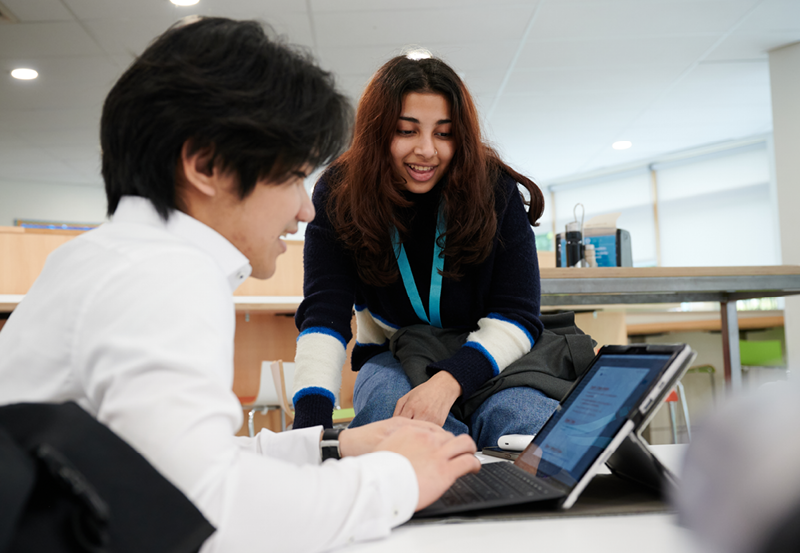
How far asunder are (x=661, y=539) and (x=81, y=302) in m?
0.49

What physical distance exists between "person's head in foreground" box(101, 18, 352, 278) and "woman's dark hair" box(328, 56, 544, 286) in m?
0.62

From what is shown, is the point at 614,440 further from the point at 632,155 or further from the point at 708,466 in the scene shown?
the point at 632,155

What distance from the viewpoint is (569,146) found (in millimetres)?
6605

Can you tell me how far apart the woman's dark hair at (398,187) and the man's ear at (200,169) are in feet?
2.18

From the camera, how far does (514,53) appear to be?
176 inches

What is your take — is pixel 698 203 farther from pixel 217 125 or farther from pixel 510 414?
pixel 217 125

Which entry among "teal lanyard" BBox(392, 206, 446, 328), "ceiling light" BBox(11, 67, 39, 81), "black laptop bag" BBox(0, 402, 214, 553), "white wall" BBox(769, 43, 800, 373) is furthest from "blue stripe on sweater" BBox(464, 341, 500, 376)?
"ceiling light" BBox(11, 67, 39, 81)

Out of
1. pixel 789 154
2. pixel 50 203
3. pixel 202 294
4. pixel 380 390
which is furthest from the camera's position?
pixel 50 203

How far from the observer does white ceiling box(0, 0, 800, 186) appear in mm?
3809

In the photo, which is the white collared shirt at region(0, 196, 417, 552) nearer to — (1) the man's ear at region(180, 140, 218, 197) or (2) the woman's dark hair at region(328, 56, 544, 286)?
(1) the man's ear at region(180, 140, 218, 197)

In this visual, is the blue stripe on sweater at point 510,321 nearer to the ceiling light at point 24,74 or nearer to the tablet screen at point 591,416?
the tablet screen at point 591,416

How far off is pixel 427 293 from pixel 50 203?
295 inches

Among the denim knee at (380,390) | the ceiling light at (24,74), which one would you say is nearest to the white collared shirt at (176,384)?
the denim knee at (380,390)

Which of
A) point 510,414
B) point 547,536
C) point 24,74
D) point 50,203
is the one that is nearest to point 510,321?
point 510,414
